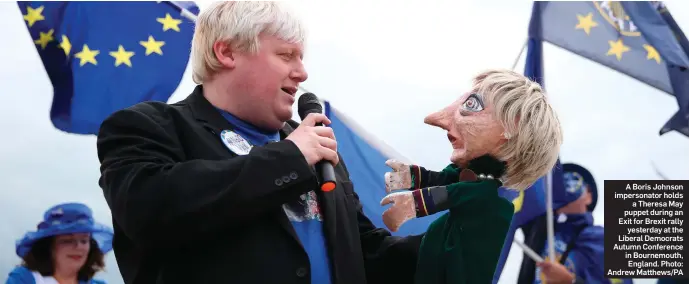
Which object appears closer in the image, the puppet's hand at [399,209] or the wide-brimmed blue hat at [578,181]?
the puppet's hand at [399,209]

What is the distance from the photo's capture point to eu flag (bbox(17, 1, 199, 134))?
21.6ft

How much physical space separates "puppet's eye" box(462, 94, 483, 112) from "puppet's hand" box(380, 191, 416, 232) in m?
0.29

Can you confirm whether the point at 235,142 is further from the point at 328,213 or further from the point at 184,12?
the point at 184,12

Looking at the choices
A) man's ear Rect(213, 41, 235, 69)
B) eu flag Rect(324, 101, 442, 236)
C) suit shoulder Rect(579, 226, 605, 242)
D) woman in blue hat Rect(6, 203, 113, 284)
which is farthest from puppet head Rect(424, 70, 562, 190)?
suit shoulder Rect(579, 226, 605, 242)

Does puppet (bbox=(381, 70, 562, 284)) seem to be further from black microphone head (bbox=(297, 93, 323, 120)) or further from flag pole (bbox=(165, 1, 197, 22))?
flag pole (bbox=(165, 1, 197, 22))

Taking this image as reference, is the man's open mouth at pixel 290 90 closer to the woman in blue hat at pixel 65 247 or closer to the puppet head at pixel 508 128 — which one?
the puppet head at pixel 508 128

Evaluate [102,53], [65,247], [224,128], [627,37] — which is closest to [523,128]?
[224,128]

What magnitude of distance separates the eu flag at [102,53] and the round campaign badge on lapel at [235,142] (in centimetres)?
482

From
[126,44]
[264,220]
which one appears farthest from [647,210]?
[264,220]

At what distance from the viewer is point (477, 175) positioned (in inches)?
82.5

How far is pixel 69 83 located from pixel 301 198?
511 cm

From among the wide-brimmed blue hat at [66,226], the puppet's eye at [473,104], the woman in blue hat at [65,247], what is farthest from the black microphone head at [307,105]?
the wide-brimmed blue hat at [66,226]

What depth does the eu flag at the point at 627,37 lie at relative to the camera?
6785 mm

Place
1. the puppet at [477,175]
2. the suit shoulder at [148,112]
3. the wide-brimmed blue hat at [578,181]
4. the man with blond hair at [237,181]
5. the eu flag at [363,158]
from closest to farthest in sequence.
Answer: the man with blond hair at [237,181] < the suit shoulder at [148,112] < the puppet at [477,175] < the eu flag at [363,158] < the wide-brimmed blue hat at [578,181]
